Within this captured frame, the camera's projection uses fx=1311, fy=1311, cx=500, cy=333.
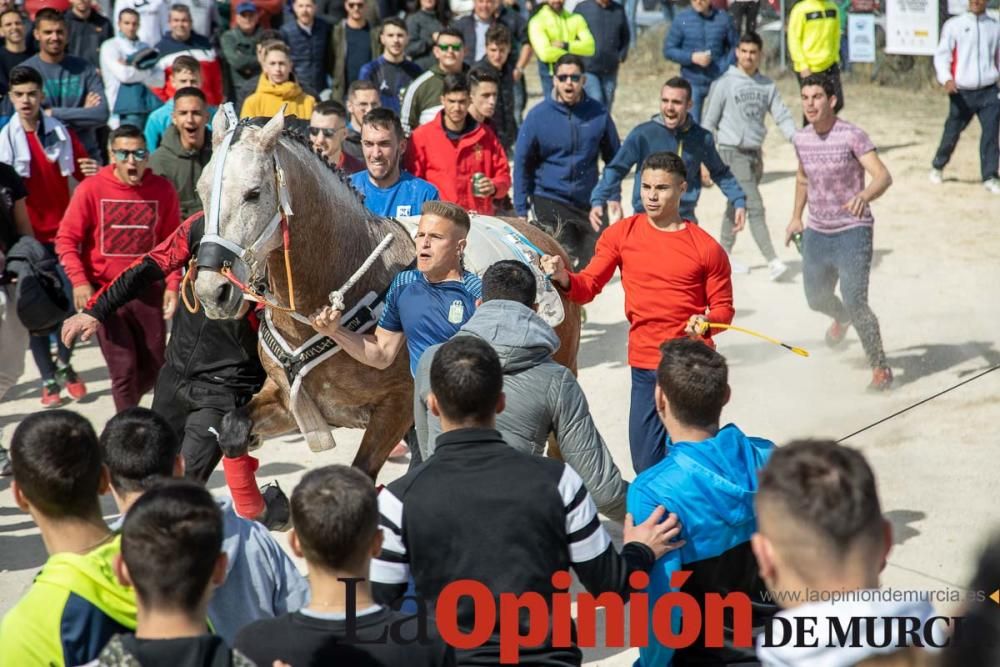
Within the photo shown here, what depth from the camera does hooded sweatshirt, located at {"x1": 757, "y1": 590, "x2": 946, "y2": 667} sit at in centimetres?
267

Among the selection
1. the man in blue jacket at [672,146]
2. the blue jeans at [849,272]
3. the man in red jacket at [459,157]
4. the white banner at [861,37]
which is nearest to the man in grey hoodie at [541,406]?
the man in red jacket at [459,157]

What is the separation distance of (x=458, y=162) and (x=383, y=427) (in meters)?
3.24

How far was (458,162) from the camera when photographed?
9.15 meters

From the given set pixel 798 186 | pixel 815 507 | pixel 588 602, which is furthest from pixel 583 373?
pixel 815 507

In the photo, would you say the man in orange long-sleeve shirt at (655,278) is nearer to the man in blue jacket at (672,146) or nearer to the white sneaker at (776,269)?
the man in blue jacket at (672,146)

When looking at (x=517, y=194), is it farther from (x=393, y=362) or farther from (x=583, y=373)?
(x=393, y=362)

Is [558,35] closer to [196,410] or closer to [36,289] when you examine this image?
[36,289]

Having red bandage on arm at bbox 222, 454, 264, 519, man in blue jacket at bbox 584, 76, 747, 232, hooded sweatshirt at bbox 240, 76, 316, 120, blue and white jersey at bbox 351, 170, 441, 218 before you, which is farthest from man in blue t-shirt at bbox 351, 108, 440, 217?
hooded sweatshirt at bbox 240, 76, 316, 120

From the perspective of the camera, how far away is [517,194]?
10.3 meters

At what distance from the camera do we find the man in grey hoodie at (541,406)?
14.6ft

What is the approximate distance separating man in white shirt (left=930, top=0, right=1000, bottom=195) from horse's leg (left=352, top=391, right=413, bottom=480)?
10.2 meters

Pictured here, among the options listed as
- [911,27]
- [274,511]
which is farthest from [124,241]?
[911,27]

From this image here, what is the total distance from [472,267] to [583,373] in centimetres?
382

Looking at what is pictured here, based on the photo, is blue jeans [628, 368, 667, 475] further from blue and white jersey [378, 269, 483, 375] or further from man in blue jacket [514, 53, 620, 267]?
man in blue jacket [514, 53, 620, 267]
